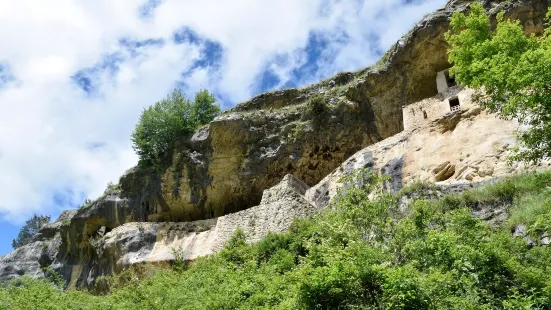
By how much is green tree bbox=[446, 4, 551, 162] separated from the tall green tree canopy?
2011 centimetres

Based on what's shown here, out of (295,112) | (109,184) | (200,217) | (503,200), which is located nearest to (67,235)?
(109,184)

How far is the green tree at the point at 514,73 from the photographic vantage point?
10.2 m

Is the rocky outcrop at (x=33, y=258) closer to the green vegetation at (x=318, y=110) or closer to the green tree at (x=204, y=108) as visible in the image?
the green tree at (x=204, y=108)

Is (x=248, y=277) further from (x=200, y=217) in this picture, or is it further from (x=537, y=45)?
(x=200, y=217)

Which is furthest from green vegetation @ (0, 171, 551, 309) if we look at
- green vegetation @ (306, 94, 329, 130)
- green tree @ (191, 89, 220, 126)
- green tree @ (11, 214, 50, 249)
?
green tree @ (11, 214, 50, 249)

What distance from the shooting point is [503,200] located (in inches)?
524

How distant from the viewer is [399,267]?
9016 mm

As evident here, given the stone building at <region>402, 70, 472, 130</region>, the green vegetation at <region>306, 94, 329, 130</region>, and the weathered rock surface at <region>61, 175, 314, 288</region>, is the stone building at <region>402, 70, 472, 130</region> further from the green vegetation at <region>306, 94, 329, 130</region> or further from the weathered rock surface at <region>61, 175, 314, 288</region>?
the weathered rock surface at <region>61, 175, 314, 288</region>

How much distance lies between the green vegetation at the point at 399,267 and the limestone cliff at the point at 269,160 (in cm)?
667

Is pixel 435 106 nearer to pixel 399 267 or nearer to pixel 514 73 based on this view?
pixel 514 73

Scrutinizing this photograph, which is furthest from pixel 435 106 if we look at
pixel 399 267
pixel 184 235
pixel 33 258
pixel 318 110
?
pixel 33 258

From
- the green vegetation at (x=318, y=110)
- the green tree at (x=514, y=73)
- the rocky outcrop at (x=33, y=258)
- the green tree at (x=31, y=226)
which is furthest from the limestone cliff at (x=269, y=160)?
the green tree at (x=31, y=226)

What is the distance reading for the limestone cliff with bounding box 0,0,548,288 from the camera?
22312mm

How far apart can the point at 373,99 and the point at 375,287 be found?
745 inches
